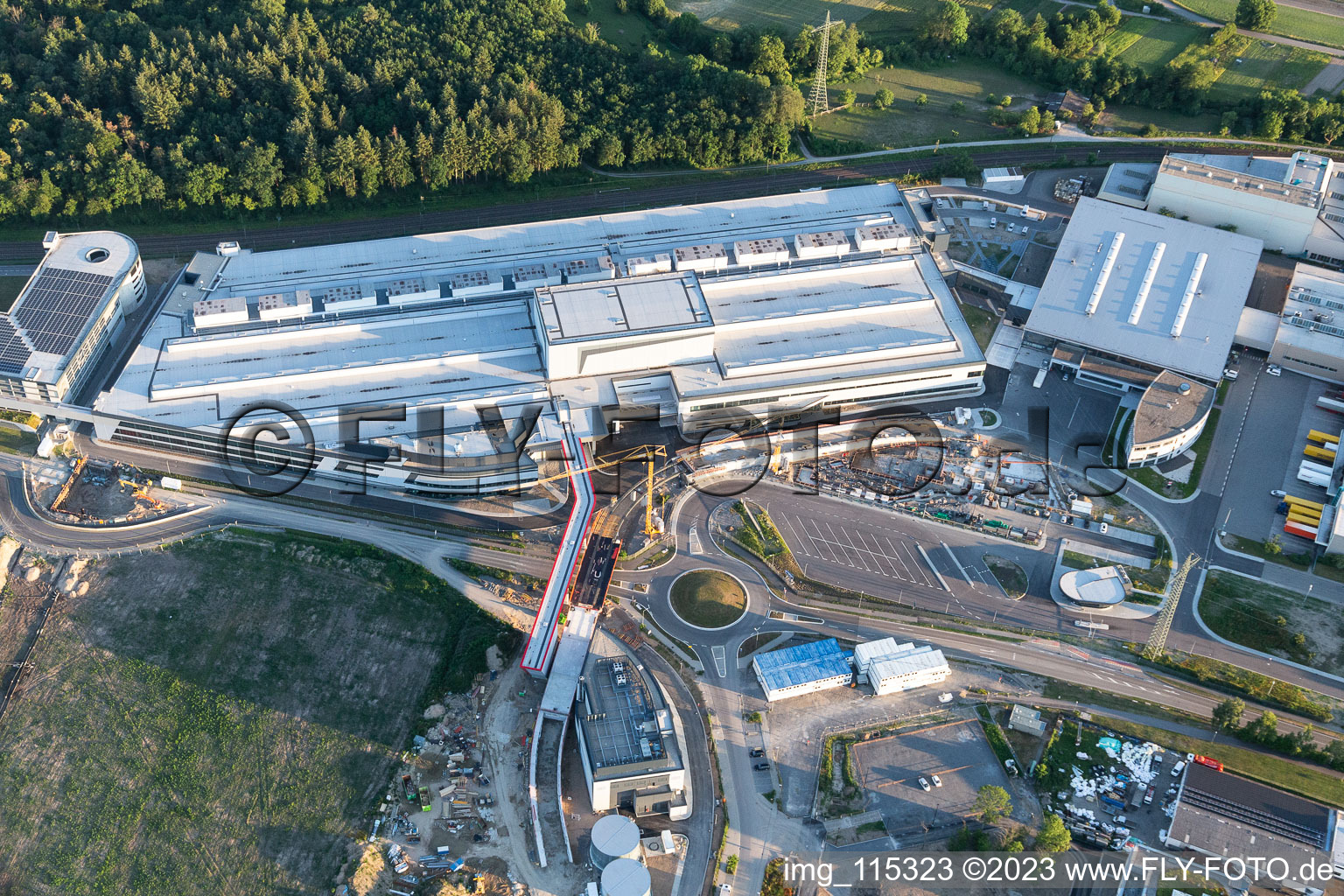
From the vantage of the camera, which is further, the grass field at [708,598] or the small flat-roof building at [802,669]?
the grass field at [708,598]

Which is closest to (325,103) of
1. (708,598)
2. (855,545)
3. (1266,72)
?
(708,598)

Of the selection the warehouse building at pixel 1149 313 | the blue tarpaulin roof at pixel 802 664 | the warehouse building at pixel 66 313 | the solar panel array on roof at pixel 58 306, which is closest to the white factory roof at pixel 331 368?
the warehouse building at pixel 66 313

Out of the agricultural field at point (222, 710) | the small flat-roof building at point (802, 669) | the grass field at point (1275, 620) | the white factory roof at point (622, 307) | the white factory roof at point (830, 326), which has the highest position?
the white factory roof at point (622, 307)


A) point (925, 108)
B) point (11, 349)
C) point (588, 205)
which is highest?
point (925, 108)

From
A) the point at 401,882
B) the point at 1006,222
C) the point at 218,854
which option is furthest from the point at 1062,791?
the point at 1006,222

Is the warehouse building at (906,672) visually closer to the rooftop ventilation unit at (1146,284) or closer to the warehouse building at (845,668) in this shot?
the warehouse building at (845,668)

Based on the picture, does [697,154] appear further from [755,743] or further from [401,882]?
[401,882]

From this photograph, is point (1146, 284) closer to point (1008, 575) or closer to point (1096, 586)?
point (1096, 586)
